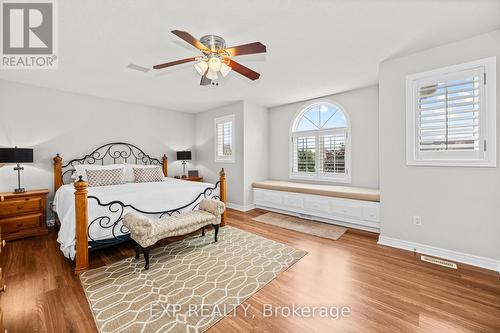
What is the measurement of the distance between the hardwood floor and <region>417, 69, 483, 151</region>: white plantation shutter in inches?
57.6

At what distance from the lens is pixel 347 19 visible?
7.09 feet

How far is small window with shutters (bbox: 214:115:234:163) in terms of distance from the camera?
5441mm

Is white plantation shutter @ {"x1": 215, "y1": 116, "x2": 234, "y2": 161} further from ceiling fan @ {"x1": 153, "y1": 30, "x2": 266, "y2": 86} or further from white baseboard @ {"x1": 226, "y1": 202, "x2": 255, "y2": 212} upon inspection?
ceiling fan @ {"x1": 153, "y1": 30, "x2": 266, "y2": 86}

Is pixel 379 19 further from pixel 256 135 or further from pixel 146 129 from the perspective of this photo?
pixel 146 129

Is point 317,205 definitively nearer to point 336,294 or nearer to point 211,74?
point 336,294

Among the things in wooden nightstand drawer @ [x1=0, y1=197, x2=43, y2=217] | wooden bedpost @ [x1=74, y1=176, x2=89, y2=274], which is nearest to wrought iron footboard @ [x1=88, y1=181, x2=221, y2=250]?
wooden bedpost @ [x1=74, y1=176, x2=89, y2=274]

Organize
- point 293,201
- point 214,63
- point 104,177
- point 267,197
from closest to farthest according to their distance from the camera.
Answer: point 214,63, point 104,177, point 293,201, point 267,197

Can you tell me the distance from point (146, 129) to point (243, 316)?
4.98 m

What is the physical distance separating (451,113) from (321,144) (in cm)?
246

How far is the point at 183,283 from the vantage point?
222 centimetres

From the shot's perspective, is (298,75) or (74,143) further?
(74,143)

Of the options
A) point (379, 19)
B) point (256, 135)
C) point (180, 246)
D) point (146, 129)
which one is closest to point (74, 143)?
point (146, 129)

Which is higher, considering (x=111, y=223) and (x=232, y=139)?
(x=232, y=139)

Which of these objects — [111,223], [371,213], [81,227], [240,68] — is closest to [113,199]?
[111,223]
